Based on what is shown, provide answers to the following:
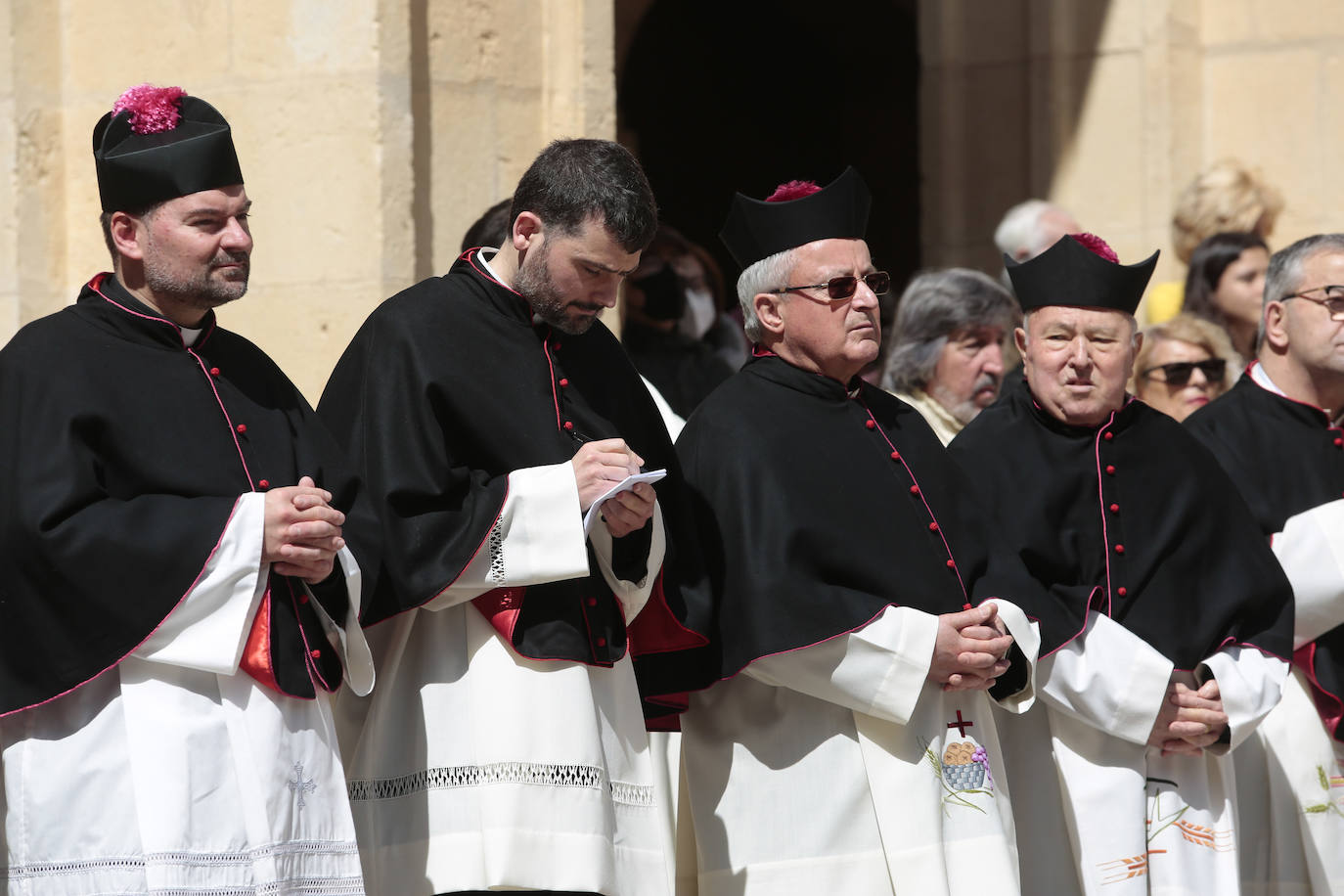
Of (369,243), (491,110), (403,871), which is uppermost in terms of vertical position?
(491,110)

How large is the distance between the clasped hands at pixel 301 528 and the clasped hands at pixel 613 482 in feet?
1.75

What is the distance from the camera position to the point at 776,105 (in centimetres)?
1172

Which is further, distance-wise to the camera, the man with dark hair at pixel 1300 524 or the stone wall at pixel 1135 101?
the stone wall at pixel 1135 101

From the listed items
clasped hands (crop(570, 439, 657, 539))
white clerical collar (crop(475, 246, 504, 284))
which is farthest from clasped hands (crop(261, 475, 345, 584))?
white clerical collar (crop(475, 246, 504, 284))

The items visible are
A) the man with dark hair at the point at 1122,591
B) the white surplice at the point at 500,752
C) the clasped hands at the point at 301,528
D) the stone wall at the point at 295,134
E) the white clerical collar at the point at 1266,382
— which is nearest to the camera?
the clasped hands at the point at 301,528

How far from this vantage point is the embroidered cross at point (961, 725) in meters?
4.79

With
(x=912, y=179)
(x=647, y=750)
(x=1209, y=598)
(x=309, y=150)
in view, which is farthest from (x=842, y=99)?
(x=647, y=750)

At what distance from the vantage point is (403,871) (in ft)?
14.0

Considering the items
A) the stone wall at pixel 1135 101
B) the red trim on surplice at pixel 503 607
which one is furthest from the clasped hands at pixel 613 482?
the stone wall at pixel 1135 101

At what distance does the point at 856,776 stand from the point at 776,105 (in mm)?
7471

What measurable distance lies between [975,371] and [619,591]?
2.20 metres

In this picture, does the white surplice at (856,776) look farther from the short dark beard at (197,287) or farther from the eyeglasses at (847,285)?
the short dark beard at (197,287)

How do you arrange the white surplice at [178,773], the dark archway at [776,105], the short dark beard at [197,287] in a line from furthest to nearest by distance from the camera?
the dark archway at [776,105] < the short dark beard at [197,287] < the white surplice at [178,773]

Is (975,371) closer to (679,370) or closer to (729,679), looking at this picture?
(679,370)
